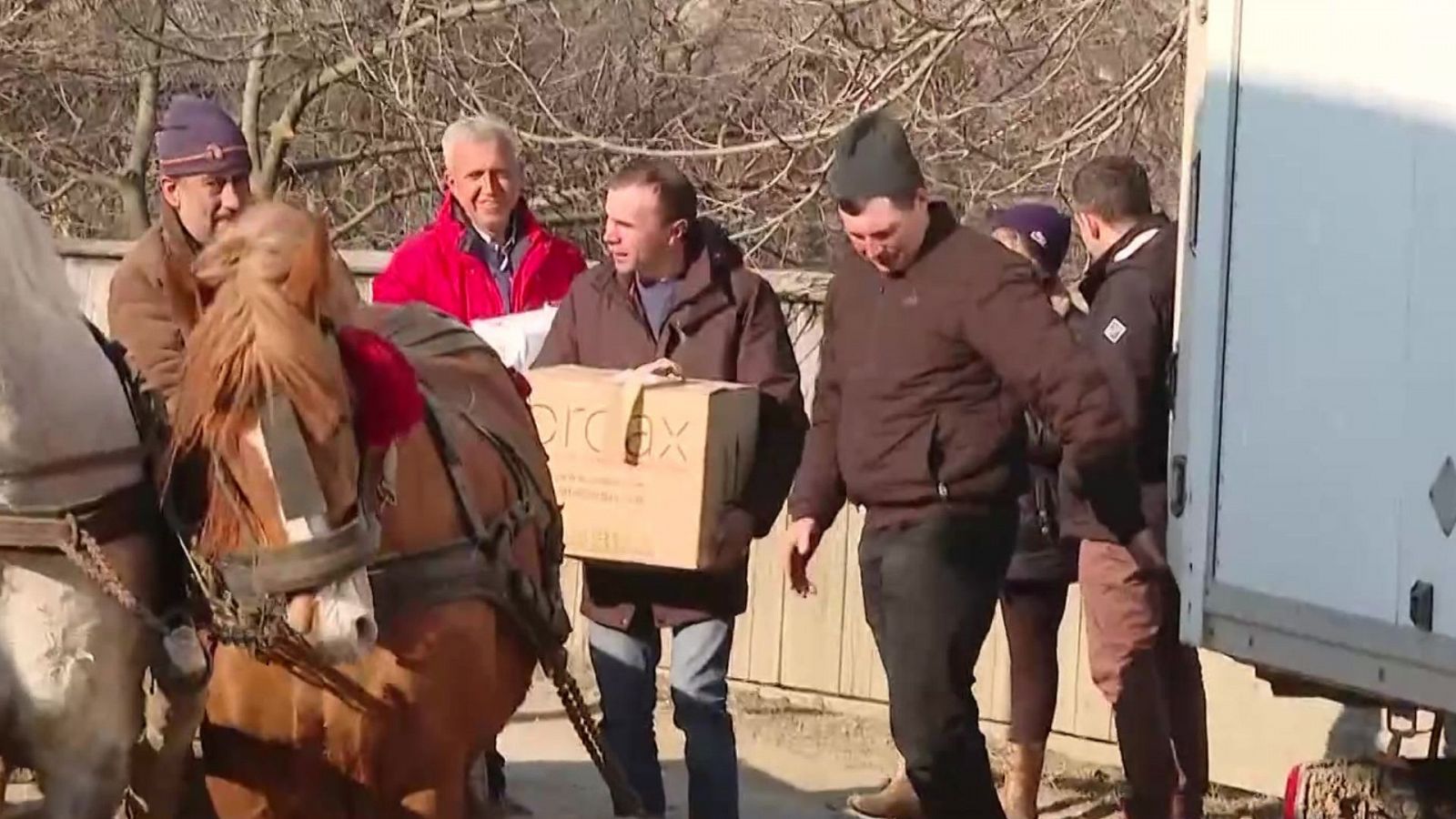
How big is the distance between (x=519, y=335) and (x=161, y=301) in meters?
1.49

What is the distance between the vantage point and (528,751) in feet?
25.4

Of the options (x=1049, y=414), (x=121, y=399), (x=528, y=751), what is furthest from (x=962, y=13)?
(x=121, y=399)

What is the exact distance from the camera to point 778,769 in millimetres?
7742

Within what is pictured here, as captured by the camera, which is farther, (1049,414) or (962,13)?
(962,13)

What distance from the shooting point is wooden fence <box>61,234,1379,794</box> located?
24.1ft

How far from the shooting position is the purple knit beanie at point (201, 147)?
5.16 meters

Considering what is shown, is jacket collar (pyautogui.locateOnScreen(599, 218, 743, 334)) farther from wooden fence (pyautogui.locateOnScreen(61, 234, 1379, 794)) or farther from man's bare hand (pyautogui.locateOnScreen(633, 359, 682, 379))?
wooden fence (pyautogui.locateOnScreen(61, 234, 1379, 794))

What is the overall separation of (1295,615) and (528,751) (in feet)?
12.3

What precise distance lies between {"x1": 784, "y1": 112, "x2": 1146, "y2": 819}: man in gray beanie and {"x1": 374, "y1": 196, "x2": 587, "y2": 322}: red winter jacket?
117cm

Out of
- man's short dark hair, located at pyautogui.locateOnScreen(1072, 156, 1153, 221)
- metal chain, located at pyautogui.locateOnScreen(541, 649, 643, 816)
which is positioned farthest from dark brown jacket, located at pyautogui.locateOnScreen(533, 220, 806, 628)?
man's short dark hair, located at pyautogui.locateOnScreen(1072, 156, 1153, 221)

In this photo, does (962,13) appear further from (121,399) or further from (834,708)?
(121,399)

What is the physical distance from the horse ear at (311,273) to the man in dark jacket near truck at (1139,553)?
278cm

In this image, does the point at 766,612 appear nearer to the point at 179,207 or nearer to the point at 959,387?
the point at 959,387

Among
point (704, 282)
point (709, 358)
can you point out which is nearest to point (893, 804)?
point (709, 358)
